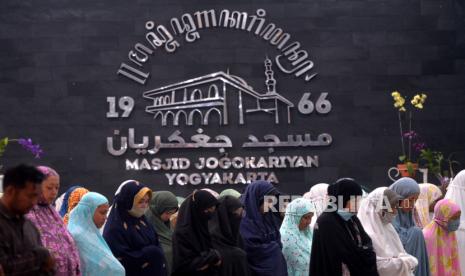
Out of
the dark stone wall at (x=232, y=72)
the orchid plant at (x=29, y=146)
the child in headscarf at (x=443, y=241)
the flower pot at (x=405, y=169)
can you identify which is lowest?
the child in headscarf at (x=443, y=241)

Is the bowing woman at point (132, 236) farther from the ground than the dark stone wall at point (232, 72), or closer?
closer

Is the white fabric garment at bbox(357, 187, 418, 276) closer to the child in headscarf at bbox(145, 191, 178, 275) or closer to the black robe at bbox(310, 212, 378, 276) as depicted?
the black robe at bbox(310, 212, 378, 276)

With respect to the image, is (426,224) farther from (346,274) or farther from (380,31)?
(380,31)

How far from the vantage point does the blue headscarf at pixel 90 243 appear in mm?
5391

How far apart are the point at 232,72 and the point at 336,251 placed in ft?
18.2

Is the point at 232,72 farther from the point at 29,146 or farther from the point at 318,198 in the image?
the point at 318,198

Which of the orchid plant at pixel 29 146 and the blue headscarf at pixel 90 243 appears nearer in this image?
the blue headscarf at pixel 90 243

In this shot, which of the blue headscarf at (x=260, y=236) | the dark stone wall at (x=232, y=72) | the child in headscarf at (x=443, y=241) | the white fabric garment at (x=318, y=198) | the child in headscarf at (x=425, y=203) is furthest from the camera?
the dark stone wall at (x=232, y=72)

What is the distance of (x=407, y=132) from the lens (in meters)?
11.2

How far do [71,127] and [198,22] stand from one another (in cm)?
186

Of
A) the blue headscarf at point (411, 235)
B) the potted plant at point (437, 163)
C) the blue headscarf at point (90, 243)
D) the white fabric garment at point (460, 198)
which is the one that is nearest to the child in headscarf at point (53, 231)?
the blue headscarf at point (90, 243)

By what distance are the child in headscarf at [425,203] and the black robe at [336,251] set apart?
2.11m

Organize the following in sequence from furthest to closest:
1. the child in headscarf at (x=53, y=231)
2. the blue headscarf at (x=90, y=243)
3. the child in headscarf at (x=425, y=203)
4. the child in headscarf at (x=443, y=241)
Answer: the child in headscarf at (x=425, y=203) < the child in headscarf at (x=443, y=241) < the blue headscarf at (x=90, y=243) < the child in headscarf at (x=53, y=231)

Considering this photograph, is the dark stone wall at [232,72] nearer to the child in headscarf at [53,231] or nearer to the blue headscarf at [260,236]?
the blue headscarf at [260,236]
